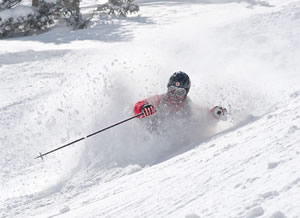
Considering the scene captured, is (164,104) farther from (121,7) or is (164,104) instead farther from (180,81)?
(121,7)

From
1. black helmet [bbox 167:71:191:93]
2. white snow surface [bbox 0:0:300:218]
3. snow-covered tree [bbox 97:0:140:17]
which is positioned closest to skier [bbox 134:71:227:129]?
black helmet [bbox 167:71:191:93]

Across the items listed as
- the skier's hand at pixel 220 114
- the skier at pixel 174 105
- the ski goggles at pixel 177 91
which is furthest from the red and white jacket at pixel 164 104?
the skier's hand at pixel 220 114

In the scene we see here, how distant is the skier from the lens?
21.4 ft

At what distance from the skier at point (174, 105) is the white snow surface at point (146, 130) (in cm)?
23

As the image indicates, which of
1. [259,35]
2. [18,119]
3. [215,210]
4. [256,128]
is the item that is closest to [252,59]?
[259,35]

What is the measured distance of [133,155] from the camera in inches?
239

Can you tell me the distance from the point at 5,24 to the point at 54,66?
4.99m

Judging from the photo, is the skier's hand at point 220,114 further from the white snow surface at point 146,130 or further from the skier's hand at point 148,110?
the skier's hand at point 148,110

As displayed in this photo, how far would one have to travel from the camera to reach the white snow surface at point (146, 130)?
3801mm

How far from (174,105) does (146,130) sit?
2.15 ft

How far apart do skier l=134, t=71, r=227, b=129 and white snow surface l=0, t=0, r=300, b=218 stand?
23 cm

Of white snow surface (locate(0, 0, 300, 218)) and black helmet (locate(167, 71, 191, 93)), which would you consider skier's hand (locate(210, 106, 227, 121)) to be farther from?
black helmet (locate(167, 71, 191, 93))

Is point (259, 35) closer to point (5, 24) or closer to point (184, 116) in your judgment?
point (184, 116)

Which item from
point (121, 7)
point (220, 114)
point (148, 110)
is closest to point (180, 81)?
point (148, 110)
